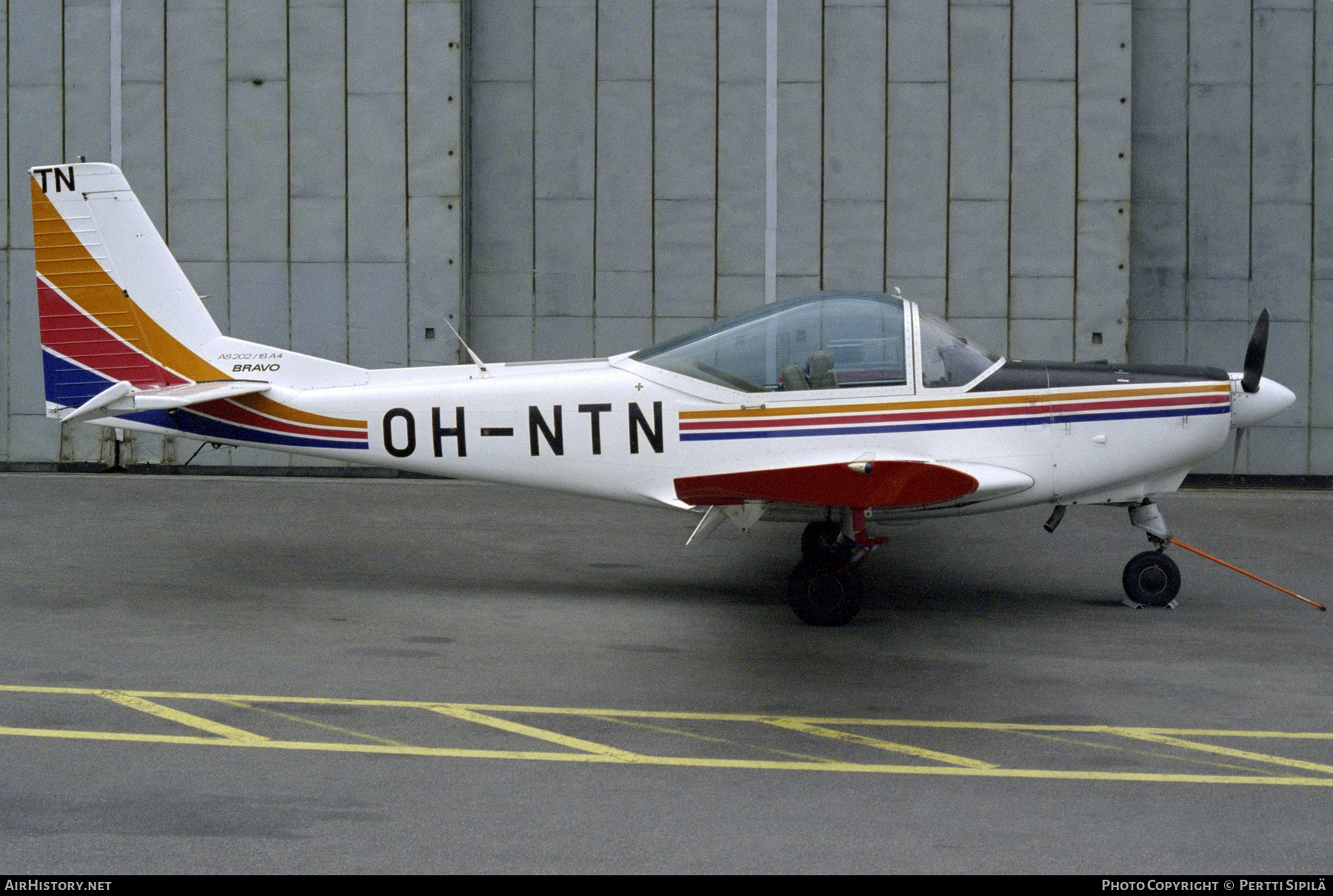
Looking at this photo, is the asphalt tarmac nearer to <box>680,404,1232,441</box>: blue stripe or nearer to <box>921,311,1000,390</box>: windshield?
<box>680,404,1232,441</box>: blue stripe

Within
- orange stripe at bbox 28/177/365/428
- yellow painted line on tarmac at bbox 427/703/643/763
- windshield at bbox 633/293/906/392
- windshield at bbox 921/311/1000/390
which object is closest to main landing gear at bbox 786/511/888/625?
windshield at bbox 633/293/906/392

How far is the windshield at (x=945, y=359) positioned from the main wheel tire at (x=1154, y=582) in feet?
5.85

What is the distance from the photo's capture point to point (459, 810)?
505cm

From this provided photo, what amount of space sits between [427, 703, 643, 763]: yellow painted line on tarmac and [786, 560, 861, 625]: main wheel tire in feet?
8.84

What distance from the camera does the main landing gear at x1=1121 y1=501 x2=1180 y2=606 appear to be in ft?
A: 29.3

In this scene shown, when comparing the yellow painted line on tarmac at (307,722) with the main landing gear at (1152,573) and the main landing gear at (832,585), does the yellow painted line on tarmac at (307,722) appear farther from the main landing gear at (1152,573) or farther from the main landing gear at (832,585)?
the main landing gear at (1152,573)

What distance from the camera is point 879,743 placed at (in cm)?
595

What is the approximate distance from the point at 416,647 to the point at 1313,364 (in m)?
12.1

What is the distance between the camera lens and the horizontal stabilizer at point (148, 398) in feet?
29.8

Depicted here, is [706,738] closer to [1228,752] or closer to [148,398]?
[1228,752]

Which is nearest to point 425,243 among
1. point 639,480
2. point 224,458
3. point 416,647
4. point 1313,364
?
point 224,458

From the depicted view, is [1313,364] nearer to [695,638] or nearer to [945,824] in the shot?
[695,638]

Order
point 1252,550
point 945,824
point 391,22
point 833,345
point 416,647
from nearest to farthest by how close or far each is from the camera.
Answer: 1. point 945,824
2. point 416,647
3. point 833,345
4. point 1252,550
5. point 391,22

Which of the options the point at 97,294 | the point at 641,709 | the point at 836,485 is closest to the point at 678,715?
the point at 641,709
